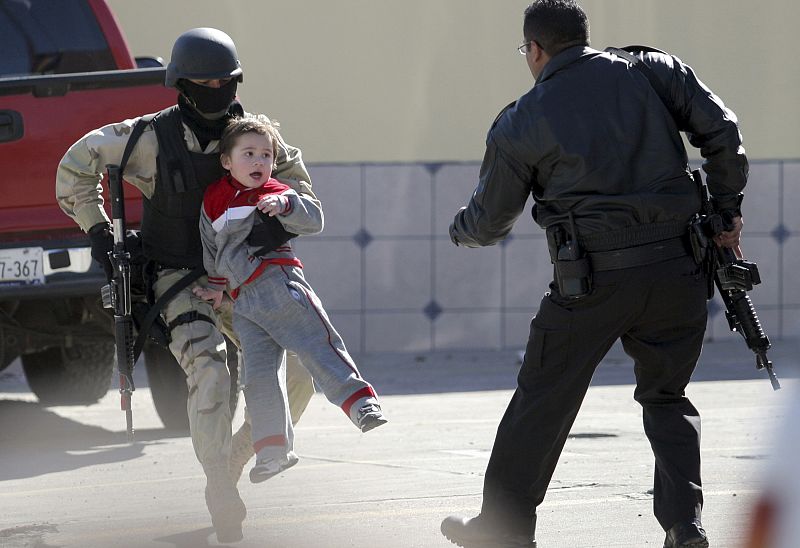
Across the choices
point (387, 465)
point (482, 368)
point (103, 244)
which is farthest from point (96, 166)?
point (482, 368)

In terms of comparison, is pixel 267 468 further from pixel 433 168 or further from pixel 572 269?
pixel 433 168

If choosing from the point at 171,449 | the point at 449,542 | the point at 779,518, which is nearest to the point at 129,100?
the point at 171,449

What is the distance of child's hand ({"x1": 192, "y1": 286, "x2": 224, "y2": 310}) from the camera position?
18.5ft

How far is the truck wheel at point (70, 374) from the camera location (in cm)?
940

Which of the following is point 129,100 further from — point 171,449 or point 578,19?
point 578,19

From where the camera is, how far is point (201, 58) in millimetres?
5609

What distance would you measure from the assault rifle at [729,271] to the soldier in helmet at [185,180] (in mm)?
1522

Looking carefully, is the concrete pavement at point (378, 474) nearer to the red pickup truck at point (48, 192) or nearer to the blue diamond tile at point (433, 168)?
the red pickup truck at point (48, 192)

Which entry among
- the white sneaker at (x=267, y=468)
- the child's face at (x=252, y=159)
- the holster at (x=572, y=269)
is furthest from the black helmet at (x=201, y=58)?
the holster at (x=572, y=269)

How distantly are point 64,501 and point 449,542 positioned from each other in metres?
1.80

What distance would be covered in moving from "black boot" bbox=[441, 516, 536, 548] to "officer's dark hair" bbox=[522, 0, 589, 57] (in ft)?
4.73

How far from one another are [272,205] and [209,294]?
46 centimetres

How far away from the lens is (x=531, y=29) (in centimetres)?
493

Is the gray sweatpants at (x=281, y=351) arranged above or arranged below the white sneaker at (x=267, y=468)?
above
